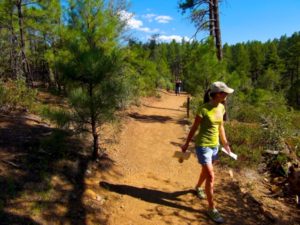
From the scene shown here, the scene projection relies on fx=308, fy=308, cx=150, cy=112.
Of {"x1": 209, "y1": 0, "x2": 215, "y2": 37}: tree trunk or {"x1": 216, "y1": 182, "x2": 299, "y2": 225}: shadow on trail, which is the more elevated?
{"x1": 209, "y1": 0, "x2": 215, "y2": 37}: tree trunk

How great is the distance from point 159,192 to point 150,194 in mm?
214

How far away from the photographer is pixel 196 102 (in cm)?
1491

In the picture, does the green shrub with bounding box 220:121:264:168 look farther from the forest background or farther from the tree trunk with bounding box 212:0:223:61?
the tree trunk with bounding box 212:0:223:61

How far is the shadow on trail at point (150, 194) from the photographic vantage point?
5.52 m

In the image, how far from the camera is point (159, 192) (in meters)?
5.95

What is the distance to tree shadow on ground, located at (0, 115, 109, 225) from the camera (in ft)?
14.9

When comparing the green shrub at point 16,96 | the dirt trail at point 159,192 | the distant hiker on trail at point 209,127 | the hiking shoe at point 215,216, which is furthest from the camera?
the green shrub at point 16,96

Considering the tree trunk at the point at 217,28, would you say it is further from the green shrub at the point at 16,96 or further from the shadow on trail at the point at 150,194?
the shadow on trail at the point at 150,194

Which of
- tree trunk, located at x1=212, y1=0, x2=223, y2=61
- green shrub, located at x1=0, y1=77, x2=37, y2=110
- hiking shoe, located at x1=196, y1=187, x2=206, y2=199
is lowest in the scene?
hiking shoe, located at x1=196, y1=187, x2=206, y2=199

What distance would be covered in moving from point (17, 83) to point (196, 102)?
817cm

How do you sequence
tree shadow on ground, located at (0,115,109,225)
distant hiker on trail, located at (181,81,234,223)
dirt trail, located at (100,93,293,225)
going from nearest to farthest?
tree shadow on ground, located at (0,115,109,225) → distant hiker on trail, located at (181,81,234,223) → dirt trail, located at (100,93,293,225)

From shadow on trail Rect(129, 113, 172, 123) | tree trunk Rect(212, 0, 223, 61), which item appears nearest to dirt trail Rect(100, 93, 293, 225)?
shadow on trail Rect(129, 113, 172, 123)

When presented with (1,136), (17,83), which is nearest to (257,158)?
(1,136)

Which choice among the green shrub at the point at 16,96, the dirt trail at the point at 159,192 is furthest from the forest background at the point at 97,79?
the dirt trail at the point at 159,192
